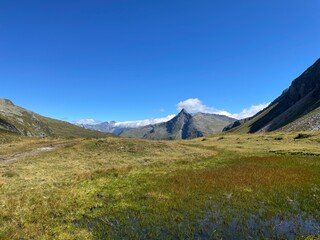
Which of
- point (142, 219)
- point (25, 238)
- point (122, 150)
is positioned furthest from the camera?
point (122, 150)

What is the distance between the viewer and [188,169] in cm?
4031

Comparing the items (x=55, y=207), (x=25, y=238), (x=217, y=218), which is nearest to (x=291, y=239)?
(x=217, y=218)

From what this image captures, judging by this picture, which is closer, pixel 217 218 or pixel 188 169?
pixel 217 218

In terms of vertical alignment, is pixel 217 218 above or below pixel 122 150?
below

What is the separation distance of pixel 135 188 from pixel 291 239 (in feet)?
56.4

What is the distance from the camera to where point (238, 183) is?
29.9 meters

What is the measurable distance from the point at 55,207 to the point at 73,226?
15.5 feet

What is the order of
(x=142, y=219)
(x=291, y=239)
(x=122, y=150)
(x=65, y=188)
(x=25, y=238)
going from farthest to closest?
(x=122, y=150), (x=65, y=188), (x=142, y=219), (x=25, y=238), (x=291, y=239)

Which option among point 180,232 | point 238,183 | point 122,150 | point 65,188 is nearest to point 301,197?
point 238,183

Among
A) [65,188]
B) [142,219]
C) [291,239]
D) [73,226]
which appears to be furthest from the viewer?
[65,188]

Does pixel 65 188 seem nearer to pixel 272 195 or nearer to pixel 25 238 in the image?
pixel 25 238

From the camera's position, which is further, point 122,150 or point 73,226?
point 122,150

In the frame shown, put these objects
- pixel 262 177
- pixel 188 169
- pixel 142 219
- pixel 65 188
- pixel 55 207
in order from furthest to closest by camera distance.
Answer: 1. pixel 188 169
2. pixel 262 177
3. pixel 65 188
4. pixel 55 207
5. pixel 142 219

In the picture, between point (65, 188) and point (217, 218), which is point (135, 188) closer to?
point (65, 188)
